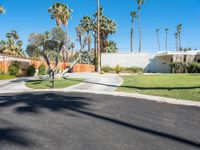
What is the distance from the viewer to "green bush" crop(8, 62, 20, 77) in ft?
77.8

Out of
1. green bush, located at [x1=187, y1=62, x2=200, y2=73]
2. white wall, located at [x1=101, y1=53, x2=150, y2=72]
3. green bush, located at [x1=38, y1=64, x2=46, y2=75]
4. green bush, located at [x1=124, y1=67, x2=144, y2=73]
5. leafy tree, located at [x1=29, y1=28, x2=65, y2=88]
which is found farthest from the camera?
white wall, located at [x1=101, y1=53, x2=150, y2=72]

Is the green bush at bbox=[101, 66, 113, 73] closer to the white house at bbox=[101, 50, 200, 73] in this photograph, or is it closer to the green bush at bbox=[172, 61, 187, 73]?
the white house at bbox=[101, 50, 200, 73]

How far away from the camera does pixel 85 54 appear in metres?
47.5

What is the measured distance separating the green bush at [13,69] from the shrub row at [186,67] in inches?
881

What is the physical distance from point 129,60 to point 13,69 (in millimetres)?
21415

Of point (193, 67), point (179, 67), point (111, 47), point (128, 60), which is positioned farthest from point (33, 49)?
point (111, 47)

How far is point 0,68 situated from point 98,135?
64.0 ft

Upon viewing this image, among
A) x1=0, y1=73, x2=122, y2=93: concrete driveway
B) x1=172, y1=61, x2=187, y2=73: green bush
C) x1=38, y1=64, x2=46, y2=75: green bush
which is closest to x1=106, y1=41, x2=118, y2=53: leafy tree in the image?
x1=172, y1=61, x2=187, y2=73: green bush

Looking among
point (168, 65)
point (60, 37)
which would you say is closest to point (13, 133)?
point (60, 37)

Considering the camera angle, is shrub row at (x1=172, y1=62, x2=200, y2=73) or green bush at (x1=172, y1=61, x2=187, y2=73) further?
green bush at (x1=172, y1=61, x2=187, y2=73)

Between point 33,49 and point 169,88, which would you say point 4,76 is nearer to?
point 33,49

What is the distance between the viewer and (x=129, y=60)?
40.6 metres

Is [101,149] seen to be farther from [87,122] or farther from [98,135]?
[87,122]

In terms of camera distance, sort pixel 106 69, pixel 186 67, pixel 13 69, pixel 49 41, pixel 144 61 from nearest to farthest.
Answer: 1. pixel 49 41
2. pixel 13 69
3. pixel 186 67
4. pixel 106 69
5. pixel 144 61
